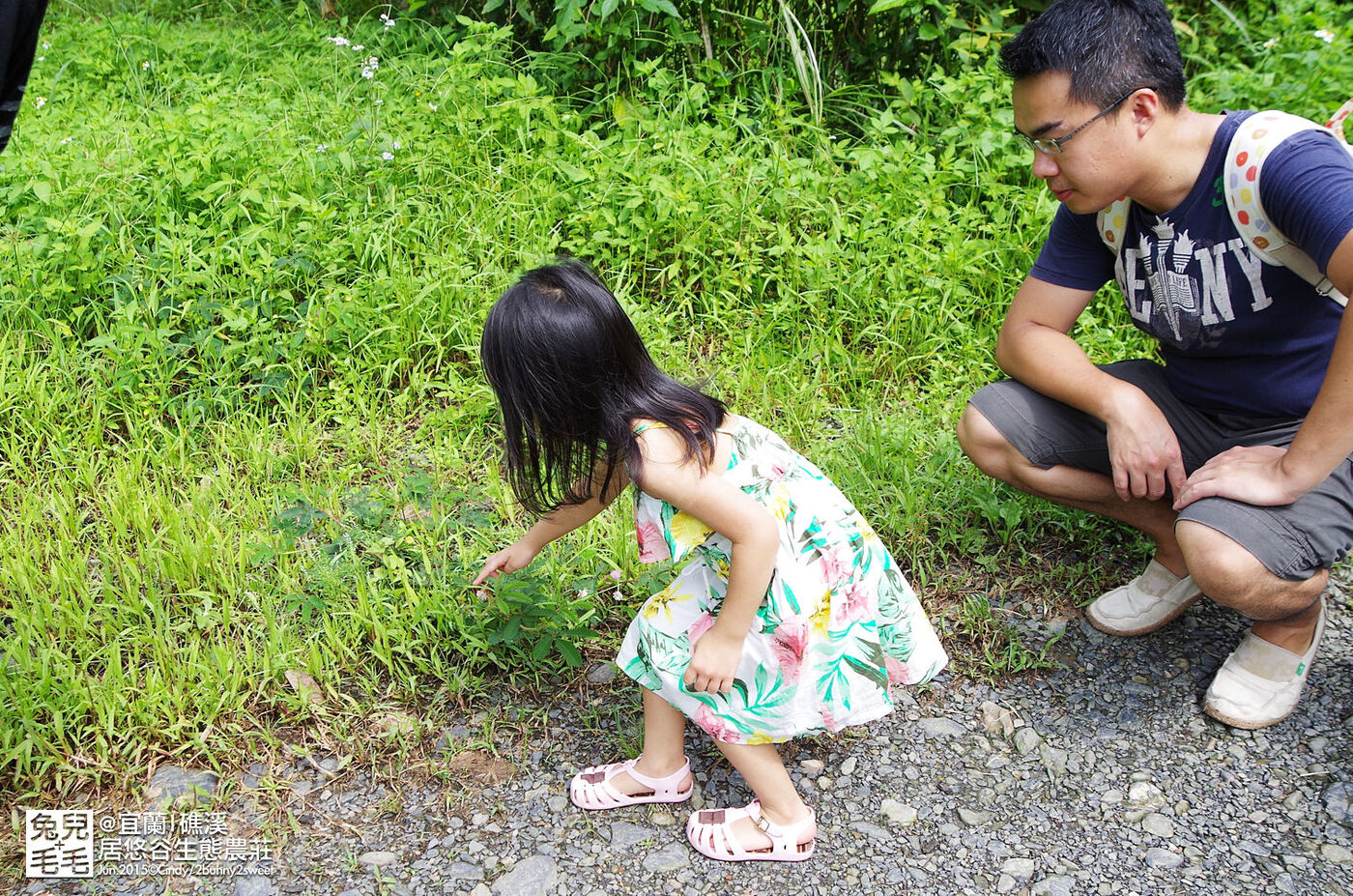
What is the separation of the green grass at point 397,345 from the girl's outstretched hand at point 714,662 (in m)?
0.55

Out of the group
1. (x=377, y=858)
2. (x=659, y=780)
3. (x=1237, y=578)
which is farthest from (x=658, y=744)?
(x=1237, y=578)

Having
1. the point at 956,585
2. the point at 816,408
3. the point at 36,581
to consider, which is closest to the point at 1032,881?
the point at 956,585

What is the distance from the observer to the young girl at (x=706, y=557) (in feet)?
6.00

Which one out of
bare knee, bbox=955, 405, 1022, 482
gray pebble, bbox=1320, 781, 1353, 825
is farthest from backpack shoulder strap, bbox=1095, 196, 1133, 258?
gray pebble, bbox=1320, 781, 1353, 825

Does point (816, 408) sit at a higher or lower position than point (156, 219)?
lower

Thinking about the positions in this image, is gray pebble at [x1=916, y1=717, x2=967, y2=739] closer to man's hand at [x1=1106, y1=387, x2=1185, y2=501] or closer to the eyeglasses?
man's hand at [x1=1106, y1=387, x2=1185, y2=501]

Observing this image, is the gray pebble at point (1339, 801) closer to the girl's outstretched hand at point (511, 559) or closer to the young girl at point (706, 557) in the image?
the young girl at point (706, 557)

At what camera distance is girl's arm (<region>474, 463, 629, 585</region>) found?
6.75ft

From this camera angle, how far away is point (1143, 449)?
7.65 ft

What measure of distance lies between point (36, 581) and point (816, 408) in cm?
204

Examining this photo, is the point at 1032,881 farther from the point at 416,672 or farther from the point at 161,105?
the point at 161,105

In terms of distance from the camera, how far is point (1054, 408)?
257 centimetres

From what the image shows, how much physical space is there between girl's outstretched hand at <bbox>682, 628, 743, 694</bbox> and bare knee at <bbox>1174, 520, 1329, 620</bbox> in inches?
37.4

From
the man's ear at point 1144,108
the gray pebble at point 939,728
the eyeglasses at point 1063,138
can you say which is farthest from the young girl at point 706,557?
the man's ear at point 1144,108
